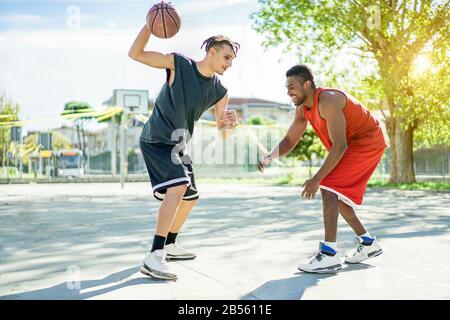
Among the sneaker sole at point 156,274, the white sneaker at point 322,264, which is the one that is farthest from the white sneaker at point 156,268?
the white sneaker at point 322,264

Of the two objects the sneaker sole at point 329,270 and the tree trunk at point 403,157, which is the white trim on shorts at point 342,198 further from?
the tree trunk at point 403,157

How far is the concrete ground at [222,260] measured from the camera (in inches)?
143

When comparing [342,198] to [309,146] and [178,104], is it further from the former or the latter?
[309,146]

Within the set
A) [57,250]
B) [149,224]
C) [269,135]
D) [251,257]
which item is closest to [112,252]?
[57,250]

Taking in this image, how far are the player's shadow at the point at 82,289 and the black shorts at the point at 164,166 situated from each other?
647mm

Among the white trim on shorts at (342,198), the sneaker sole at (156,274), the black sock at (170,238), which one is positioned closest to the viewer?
the sneaker sole at (156,274)

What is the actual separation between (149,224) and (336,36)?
52.4 ft

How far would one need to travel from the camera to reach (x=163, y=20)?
441 cm

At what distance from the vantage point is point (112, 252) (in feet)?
17.5

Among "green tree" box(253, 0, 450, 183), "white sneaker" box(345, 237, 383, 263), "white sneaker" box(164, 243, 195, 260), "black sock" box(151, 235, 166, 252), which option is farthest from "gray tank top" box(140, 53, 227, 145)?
"green tree" box(253, 0, 450, 183)

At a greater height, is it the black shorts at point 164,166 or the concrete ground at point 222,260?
the black shorts at point 164,166

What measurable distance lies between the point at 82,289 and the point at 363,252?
6.84 ft

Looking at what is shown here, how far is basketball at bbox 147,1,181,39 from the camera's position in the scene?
4375 mm

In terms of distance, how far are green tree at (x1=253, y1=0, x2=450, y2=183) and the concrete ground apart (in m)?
11.7
